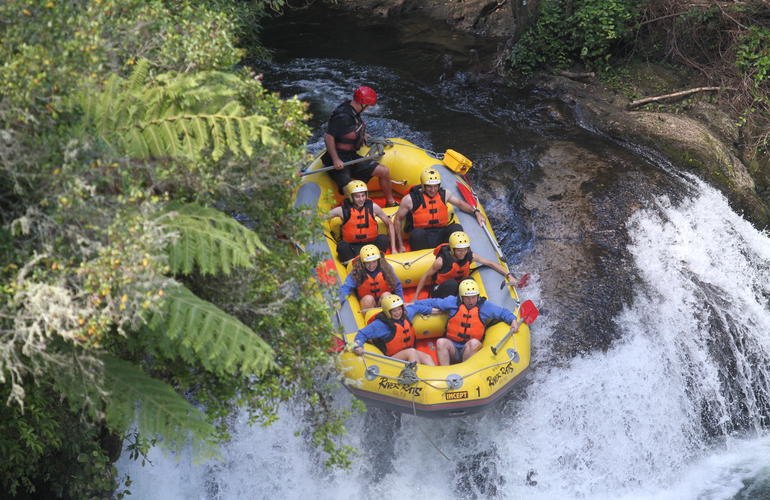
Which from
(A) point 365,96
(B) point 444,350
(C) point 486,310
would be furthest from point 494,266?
(A) point 365,96

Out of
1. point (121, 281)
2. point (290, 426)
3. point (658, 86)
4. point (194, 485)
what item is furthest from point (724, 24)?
point (121, 281)

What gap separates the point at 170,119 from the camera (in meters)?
4.89

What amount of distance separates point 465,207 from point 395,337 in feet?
7.02

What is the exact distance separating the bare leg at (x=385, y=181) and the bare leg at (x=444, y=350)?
2562mm

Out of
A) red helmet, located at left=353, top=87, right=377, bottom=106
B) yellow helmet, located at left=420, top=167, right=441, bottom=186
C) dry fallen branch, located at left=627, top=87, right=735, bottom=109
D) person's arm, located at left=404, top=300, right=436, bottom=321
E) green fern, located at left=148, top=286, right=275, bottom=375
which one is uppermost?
green fern, located at left=148, top=286, right=275, bottom=375

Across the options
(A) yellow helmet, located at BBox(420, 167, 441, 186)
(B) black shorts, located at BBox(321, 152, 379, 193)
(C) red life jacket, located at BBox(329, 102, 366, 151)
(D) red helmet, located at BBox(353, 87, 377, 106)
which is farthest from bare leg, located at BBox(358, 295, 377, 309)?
(D) red helmet, located at BBox(353, 87, 377, 106)

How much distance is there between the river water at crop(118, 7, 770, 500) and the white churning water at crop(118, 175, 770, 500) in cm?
1

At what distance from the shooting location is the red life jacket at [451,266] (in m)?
8.00

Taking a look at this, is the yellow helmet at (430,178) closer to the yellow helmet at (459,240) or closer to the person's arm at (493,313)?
the yellow helmet at (459,240)

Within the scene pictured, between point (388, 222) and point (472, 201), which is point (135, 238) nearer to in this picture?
point (388, 222)

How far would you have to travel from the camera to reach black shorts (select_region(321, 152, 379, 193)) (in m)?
9.37

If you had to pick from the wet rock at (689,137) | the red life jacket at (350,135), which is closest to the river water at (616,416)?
the wet rock at (689,137)

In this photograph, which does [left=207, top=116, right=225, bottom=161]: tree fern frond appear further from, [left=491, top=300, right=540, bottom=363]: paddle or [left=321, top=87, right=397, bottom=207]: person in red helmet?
[left=321, top=87, right=397, bottom=207]: person in red helmet

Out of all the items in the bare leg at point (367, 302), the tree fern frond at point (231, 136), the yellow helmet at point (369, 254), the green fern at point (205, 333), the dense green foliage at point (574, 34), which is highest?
the tree fern frond at point (231, 136)
